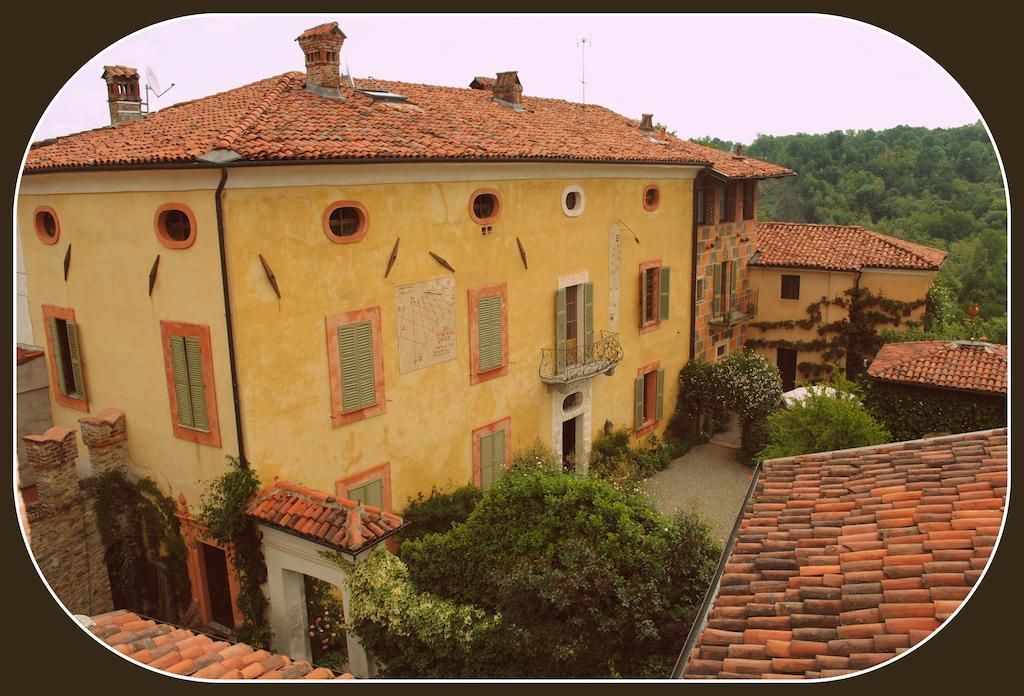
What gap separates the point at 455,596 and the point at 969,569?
19.1 feet

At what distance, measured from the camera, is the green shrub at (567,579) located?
8930mm

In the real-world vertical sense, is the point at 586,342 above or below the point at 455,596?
above

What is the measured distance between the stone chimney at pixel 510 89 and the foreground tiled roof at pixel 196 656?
1485 cm

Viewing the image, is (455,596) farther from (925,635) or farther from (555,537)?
(925,635)

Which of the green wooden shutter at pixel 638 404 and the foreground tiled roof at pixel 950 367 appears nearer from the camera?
the foreground tiled roof at pixel 950 367

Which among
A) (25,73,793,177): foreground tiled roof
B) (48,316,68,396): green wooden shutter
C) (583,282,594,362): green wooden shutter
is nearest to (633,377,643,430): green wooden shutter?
(583,282,594,362): green wooden shutter

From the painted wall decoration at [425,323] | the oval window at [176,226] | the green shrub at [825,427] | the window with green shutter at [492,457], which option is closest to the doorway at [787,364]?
the green shrub at [825,427]

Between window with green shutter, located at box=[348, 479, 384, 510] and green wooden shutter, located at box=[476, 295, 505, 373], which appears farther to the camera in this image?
green wooden shutter, located at box=[476, 295, 505, 373]

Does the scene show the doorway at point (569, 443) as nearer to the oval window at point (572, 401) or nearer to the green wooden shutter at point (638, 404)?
the oval window at point (572, 401)

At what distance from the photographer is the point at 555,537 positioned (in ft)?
30.9

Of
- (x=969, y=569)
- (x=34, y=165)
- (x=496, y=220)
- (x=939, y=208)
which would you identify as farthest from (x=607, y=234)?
(x=969, y=569)

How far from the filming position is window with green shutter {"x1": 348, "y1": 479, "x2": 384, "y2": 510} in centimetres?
1262

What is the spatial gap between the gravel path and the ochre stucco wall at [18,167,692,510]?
212 inches

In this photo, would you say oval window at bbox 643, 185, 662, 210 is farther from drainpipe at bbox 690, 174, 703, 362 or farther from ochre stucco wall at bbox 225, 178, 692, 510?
drainpipe at bbox 690, 174, 703, 362
